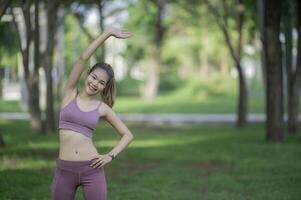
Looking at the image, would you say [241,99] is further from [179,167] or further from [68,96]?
[68,96]

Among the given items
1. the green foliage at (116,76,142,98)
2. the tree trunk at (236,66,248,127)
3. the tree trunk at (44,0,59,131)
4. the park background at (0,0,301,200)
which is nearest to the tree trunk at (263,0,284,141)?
the park background at (0,0,301,200)

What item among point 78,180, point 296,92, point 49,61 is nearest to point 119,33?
point 78,180

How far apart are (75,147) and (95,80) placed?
0.53 m

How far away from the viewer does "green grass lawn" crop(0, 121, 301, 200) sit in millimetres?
9023

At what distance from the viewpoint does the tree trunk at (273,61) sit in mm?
15289

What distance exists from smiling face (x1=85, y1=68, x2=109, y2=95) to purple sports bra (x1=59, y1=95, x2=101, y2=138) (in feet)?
0.48

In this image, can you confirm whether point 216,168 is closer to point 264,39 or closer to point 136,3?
A: point 264,39

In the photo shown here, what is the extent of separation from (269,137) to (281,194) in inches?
289

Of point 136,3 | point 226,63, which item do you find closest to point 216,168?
point 136,3

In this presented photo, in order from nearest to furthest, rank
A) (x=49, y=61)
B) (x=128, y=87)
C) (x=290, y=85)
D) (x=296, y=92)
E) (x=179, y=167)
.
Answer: (x=179, y=167) < (x=296, y=92) < (x=290, y=85) < (x=49, y=61) < (x=128, y=87)

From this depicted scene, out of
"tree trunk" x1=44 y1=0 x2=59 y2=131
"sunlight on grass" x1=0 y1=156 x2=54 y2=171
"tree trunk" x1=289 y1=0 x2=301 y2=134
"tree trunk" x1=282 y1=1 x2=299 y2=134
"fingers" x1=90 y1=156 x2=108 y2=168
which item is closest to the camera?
"fingers" x1=90 y1=156 x2=108 y2=168

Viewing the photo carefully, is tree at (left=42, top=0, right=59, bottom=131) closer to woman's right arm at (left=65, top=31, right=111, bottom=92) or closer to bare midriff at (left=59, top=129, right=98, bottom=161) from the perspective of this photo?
woman's right arm at (left=65, top=31, right=111, bottom=92)

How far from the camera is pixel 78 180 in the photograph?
4.88m

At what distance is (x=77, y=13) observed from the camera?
24391 millimetres
